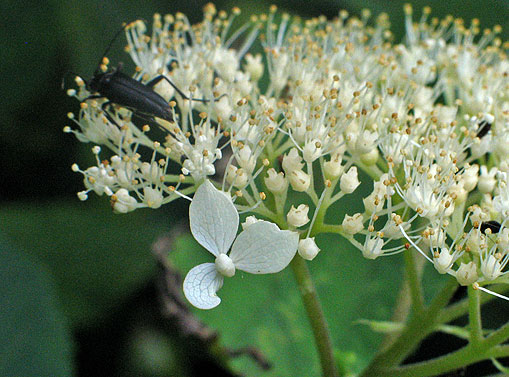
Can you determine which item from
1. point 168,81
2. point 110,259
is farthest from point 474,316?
point 110,259

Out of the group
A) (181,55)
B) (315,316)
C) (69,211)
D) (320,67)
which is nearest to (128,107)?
(181,55)

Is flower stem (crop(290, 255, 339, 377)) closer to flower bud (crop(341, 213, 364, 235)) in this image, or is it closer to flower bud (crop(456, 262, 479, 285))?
flower bud (crop(341, 213, 364, 235))

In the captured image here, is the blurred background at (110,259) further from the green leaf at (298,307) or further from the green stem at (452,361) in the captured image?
the green stem at (452,361)

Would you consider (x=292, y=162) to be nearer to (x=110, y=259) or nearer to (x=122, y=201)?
(x=122, y=201)

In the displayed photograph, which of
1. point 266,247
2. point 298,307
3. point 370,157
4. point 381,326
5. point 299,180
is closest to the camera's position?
point 266,247

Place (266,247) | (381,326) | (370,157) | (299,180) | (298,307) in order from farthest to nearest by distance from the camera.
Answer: (298,307)
(381,326)
(370,157)
(299,180)
(266,247)

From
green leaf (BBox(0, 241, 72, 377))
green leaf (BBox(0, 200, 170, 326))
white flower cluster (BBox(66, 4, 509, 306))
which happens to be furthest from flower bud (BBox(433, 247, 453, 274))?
green leaf (BBox(0, 200, 170, 326))

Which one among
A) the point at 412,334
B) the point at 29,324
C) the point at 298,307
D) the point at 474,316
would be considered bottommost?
the point at 298,307
